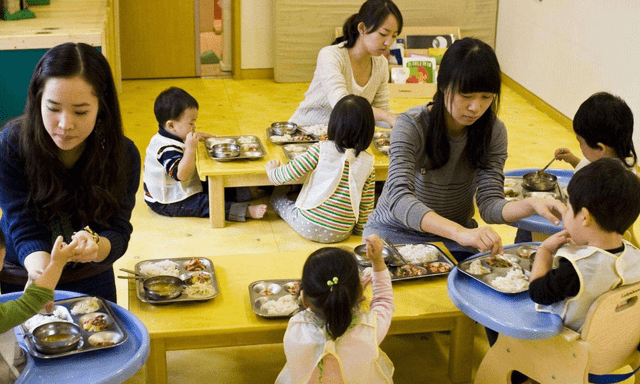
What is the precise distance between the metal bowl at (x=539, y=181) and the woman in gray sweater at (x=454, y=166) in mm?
448

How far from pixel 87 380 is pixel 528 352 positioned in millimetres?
1291

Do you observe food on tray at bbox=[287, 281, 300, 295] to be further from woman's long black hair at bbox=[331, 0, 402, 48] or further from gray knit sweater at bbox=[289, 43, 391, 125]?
woman's long black hair at bbox=[331, 0, 402, 48]

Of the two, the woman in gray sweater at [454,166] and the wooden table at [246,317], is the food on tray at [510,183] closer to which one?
the woman in gray sweater at [454,166]

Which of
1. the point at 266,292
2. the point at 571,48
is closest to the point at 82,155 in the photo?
the point at 266,292

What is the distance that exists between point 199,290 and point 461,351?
3.20 ft

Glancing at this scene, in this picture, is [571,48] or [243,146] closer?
[243,146]

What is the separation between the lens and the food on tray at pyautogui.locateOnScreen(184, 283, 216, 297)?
8.02 ft

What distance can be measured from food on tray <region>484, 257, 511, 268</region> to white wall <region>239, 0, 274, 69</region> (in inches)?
187

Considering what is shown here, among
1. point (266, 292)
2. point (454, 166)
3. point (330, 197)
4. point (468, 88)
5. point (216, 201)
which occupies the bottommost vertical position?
point (216, 201)

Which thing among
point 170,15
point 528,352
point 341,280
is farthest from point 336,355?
point 170,15

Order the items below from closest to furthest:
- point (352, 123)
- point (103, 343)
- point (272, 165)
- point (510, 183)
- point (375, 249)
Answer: point (103, 343), point (375, 249), point (510, 183), point (352, 123), point (272, 165)

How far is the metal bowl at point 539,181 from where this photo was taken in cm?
325

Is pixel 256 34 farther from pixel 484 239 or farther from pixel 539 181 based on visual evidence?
pixel 484 239

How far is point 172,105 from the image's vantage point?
4.11 meters
